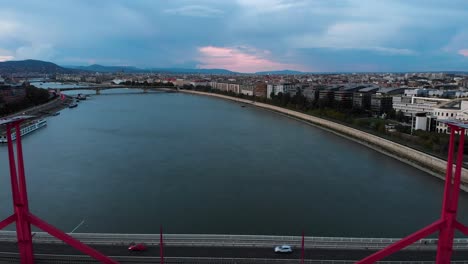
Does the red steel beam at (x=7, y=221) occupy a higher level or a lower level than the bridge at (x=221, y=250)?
higher

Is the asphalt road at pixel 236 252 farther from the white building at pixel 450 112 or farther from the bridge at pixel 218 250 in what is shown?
the white building at pixel 450 112

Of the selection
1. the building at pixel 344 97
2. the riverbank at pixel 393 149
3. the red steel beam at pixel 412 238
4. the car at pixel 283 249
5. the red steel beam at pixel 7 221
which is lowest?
the riverbank at pixel 393 149

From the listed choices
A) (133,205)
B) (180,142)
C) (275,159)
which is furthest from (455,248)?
(180,142)

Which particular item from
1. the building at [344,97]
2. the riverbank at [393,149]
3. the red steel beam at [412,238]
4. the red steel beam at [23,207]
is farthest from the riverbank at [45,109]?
the red steel beam at [412,238]

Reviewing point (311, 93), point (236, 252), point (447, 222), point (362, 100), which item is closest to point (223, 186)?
point (236, 252)

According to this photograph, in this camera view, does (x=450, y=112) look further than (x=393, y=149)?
Yes

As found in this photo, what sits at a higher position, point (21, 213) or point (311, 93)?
point (21, 213)

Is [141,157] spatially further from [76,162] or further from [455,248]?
[455,248]

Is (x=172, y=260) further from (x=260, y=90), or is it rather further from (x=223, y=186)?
→ (x=260, y=90)
